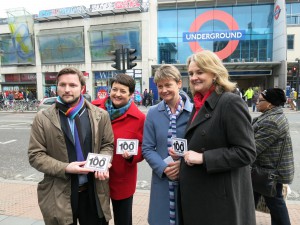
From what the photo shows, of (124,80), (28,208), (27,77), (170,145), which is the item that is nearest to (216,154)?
(170,145)

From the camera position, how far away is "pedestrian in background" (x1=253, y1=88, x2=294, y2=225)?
2.98 m

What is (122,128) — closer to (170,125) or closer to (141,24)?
(170,125)

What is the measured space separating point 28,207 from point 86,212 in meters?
2.36

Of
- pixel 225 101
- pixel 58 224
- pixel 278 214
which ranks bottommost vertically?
pixel 278 214

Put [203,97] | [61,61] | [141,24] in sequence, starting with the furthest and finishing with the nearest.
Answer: [61,61] < [141,24] < [203,97]

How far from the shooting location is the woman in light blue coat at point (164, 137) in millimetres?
2518

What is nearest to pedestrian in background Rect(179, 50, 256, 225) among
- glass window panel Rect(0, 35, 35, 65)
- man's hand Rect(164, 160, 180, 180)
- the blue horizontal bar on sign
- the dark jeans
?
man's hand Rect(164, 160, 180, 180)

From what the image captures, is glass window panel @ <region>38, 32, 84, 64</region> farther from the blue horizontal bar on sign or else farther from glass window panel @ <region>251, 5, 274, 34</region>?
glass window panel @ <region>251, 5, 274, 34</region>

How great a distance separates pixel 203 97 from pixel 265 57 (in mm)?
29041

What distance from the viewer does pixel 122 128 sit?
2.81 meters

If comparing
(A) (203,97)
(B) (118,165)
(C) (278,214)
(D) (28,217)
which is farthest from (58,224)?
(C) (278,214)

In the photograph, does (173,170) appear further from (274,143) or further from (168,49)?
(168,49)

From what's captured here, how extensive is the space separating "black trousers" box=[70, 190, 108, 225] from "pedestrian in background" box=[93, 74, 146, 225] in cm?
30

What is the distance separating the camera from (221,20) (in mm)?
27891
